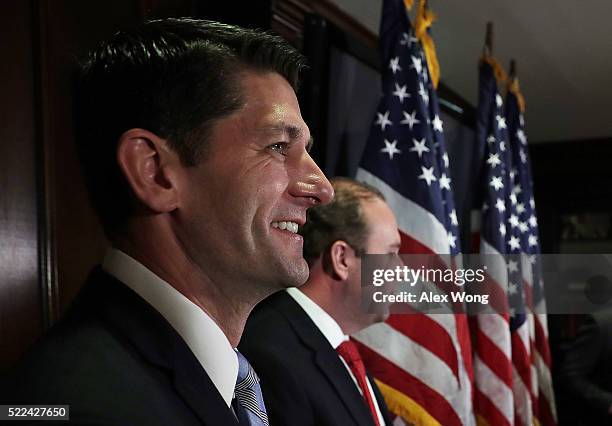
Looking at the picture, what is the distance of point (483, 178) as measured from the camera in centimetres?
308

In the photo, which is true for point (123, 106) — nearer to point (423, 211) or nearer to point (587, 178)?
point (423, 211)

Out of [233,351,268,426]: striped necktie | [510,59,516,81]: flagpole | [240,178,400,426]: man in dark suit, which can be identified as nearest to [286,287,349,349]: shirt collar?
[240,178,400,426]: man in dark suit

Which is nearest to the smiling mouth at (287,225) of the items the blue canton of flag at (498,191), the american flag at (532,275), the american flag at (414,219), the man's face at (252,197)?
the man's face at (252,197)

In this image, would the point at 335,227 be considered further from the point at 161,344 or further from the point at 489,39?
the point at 489,39

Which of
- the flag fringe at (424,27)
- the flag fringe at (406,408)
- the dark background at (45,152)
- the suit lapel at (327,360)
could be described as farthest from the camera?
the flag fringe at (424,27)

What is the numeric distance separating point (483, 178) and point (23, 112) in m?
2.15

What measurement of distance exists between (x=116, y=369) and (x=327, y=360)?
81 centimetres

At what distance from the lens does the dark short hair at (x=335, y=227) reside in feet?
5.42

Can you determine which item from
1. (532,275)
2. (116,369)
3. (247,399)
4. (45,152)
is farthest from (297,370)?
(532,275)

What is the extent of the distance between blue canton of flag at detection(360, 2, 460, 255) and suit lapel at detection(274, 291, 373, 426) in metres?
0.91

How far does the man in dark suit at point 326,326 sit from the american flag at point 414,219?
1.46ft

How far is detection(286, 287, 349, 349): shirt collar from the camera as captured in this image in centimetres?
154

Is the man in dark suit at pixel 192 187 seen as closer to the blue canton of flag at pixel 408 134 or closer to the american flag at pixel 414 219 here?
the american flag at pixel 414 219

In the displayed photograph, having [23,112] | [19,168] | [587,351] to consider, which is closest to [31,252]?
[19,168]
